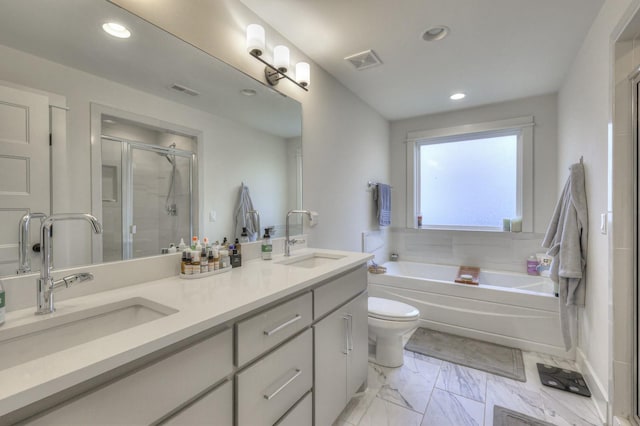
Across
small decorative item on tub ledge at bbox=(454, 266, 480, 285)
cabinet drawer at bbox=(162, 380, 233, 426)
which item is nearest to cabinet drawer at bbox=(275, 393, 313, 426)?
cabinet drawer at bbox=(162, 380, 233, 426)

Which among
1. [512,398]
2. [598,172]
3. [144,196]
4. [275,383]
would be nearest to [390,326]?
[512,398]

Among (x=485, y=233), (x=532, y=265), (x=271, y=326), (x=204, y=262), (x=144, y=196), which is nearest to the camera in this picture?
(x=271, y=326)

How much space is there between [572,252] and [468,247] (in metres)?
1.50

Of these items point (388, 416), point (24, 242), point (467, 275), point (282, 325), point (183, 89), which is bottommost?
point (388, 416)

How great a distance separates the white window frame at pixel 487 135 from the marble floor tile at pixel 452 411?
2.17m

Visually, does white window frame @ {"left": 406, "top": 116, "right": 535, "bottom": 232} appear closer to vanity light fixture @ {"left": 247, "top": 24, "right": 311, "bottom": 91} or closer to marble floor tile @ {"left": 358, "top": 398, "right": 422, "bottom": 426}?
vanity light fixture @ {"left": 247, "top": 24, "right": 311, "bottom": 91}

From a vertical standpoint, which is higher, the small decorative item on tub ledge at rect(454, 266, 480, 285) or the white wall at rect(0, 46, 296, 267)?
the white wall at rect(0, 46, 296, 267)

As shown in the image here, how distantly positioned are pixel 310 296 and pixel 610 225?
1613 mm

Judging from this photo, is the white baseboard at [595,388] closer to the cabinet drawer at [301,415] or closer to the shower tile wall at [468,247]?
the shower tile wall at [468,247]

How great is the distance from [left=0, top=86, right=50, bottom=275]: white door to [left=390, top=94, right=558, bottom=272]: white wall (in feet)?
11.7

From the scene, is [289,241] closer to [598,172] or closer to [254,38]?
[254,38]

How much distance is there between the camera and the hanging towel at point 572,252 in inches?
77.9

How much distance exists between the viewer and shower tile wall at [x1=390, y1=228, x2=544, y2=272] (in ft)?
10.5

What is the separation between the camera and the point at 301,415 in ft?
4.11
